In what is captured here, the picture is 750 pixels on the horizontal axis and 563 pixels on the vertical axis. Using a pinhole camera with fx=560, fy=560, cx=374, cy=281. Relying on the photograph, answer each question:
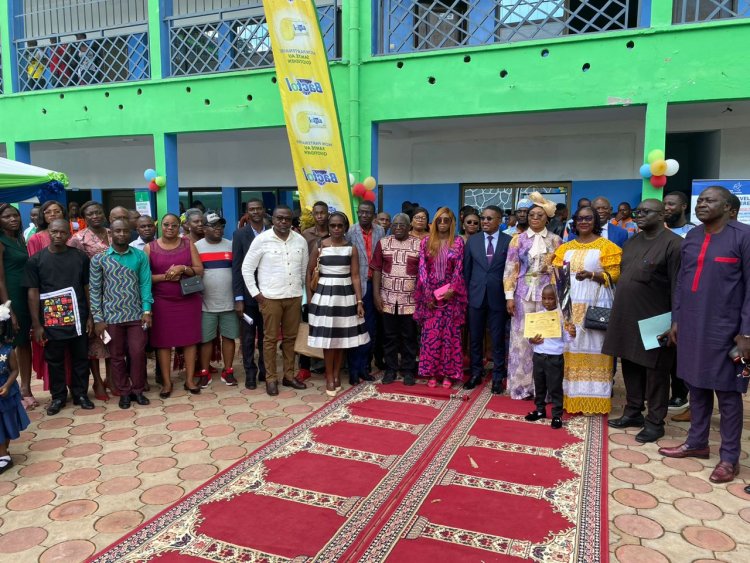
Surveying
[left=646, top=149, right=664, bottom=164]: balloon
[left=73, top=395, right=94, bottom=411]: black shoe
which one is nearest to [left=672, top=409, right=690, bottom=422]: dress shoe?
[left=646, top=149, right=664, bottom=164]: balloon

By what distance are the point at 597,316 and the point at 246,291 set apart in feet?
9.78

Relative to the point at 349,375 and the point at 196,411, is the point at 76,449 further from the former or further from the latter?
the point at 349,375

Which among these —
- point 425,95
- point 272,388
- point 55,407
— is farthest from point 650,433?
point 425,95

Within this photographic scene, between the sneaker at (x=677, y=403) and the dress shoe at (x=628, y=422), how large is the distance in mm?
545

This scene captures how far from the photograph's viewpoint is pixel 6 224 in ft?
14.4

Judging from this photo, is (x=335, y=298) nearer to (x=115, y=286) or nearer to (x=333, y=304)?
(x=333, y=304)

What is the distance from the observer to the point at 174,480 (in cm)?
331

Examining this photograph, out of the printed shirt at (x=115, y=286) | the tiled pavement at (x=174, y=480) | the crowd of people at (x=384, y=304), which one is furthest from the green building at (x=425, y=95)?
the tiled pavement at (x=174, y=480)

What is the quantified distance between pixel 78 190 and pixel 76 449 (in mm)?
12192

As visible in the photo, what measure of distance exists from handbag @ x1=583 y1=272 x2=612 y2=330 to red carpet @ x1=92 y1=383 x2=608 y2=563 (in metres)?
0.74

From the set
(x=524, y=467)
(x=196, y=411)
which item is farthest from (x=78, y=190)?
(x=524, y=467)

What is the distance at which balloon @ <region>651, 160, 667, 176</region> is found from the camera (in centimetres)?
677

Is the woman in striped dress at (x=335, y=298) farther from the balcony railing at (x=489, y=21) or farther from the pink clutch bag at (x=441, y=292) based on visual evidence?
the balcony railing at (x=489, y=21)

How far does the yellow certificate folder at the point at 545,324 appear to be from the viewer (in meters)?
4.09
